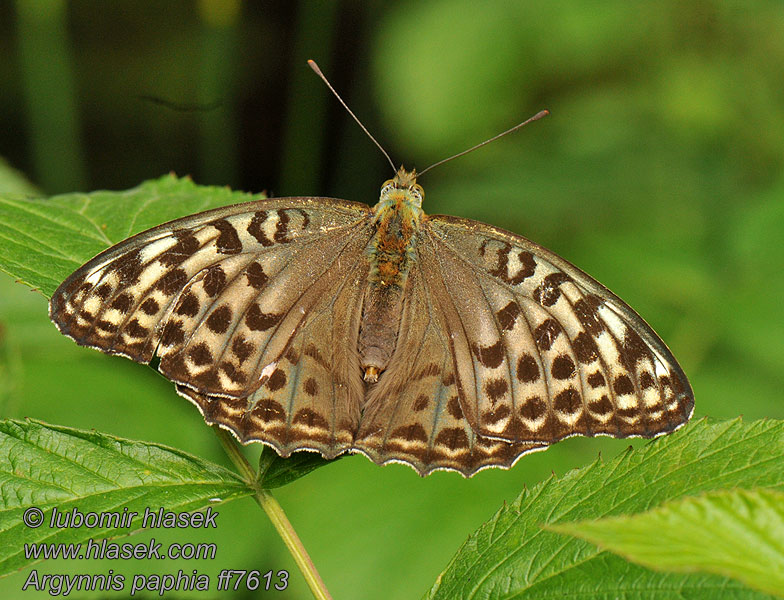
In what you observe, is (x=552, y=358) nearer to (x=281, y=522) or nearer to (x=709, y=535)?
(x=281, y=522)

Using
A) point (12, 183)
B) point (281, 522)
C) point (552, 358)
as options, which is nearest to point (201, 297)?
point (281, 522)

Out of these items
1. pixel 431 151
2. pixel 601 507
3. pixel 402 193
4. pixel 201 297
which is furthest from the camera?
pixel 431 151

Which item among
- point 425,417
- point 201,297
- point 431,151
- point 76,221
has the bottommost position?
point 425,417

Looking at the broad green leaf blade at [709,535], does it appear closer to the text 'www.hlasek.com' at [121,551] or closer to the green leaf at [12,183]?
the text 'www.hlasek.com' at [121,551]

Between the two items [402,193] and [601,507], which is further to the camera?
[402,193]

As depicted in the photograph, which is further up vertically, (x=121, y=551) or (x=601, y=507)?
(x=601, y=507)

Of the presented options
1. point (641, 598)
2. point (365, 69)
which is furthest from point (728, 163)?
point (641, 598)

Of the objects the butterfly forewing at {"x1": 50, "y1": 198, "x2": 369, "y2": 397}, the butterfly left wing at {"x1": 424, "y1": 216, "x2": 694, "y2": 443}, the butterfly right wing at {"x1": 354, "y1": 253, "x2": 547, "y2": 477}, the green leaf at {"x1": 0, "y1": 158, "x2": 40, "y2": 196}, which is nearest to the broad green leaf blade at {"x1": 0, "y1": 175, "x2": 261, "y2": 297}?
the butterfly forewing at {"x1": 50, "y1": 198, "x2": 369, "y2": 397}

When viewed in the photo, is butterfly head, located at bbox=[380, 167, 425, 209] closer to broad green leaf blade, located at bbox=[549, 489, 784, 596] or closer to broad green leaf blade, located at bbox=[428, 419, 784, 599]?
broad green leaf blade, located at bbox=[428, 419, 784, 599]
